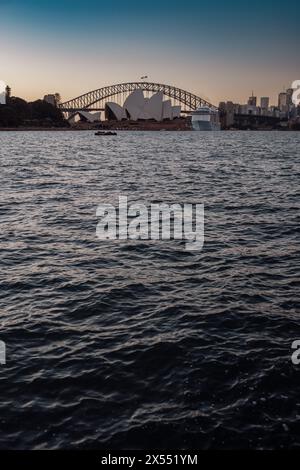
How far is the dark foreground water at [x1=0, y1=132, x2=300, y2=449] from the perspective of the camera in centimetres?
854

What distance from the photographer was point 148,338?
1173 cm

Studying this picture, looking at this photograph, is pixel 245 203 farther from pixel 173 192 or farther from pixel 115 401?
pixel 115 401

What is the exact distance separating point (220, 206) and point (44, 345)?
63.1ft

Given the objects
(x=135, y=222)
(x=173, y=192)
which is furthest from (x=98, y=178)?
(x=135, y=222)

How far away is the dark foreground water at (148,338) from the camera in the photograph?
28.0 ft

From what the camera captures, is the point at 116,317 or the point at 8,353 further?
the point at 116,317

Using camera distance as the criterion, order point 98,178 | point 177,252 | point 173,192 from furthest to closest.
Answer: point 98,178
point 173,192
point 177,252

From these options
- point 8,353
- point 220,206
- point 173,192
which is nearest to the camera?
point 8,353

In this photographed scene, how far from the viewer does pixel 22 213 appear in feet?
86.2

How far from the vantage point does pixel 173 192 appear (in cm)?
3447

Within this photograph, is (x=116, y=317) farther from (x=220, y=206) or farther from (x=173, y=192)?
(x=173, y=192)

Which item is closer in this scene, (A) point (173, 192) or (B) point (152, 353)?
(B) point (152, 353)
